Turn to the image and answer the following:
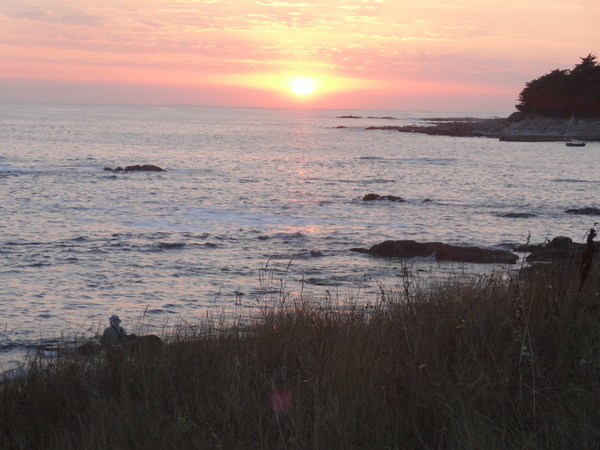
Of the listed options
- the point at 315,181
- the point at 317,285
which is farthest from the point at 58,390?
the point at 315,181

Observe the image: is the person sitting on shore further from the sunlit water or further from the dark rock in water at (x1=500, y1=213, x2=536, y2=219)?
the dark rock in water at (x1=500, y1=213, x2=536, y2=219)

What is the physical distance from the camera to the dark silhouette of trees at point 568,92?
106 meters

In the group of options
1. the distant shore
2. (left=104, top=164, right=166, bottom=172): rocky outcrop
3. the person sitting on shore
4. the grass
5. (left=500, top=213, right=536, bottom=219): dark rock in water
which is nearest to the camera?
the grass

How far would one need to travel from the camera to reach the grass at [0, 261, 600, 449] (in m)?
4.01

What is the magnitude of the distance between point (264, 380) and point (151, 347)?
5.61 ft

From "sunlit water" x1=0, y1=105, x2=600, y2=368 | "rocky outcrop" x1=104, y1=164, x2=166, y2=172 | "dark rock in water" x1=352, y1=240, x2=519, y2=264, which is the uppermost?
"dark rock in water" x1=352, y1=240, x2=519, y2=264

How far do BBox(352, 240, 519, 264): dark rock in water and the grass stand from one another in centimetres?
1221

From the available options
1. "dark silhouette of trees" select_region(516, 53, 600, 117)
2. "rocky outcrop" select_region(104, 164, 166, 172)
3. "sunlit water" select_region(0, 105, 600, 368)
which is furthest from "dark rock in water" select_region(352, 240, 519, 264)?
"dark silhouette of trees" select_region(516, 53, 600, 117)

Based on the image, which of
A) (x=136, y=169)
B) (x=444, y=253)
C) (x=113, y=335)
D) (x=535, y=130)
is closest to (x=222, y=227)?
(x=444, y=253)

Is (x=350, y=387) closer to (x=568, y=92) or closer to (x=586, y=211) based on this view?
(x=586, y=211)

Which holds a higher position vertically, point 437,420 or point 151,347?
point 437,420

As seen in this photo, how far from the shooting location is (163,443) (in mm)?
3994

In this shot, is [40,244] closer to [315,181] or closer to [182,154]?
[315,181]

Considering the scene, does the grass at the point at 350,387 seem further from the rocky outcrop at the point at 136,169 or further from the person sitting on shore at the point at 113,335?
the rocky outcrop at the point at 136,169
